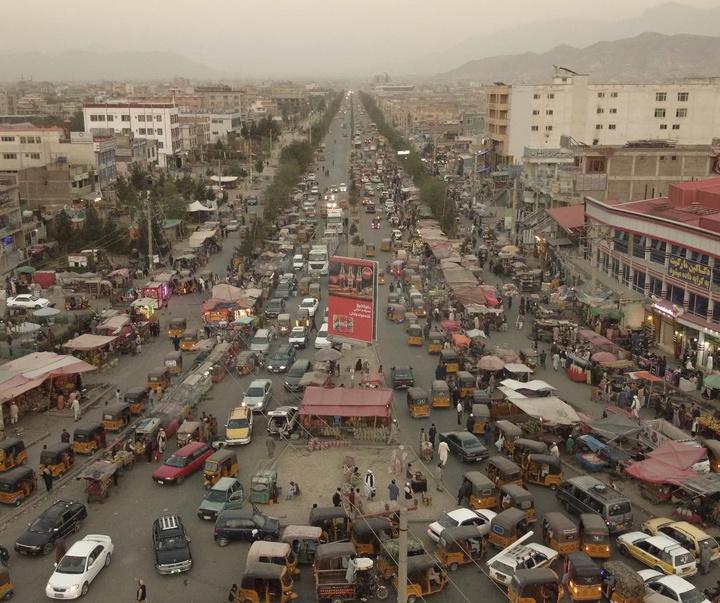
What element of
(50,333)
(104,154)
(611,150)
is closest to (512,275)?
(611,150)

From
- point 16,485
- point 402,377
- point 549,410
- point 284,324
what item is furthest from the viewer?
point 284,324

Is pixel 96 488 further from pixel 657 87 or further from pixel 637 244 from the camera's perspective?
pixel 657 87

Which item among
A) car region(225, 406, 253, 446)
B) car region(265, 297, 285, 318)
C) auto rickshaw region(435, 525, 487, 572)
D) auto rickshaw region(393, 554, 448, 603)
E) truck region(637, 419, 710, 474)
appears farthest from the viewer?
car region(265, 297, 285, 318)

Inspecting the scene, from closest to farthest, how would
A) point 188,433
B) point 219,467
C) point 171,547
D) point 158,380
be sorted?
point 171,547 → point 219,467 → point 188,433 → point 158,380

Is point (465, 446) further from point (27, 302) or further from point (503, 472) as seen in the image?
point (27, 302)

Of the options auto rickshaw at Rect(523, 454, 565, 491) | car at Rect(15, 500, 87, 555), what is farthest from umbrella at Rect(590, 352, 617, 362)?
car at Rect(15, 500, 87, 555)

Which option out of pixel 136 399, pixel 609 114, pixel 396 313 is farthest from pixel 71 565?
pixel 609 114

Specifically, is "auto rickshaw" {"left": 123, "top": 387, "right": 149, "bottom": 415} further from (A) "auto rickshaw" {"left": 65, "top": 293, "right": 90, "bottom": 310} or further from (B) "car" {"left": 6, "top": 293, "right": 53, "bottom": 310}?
(A) "auto rickshaw" {"left": 65, "top": 293, "right": 90, "bottom": 310}
